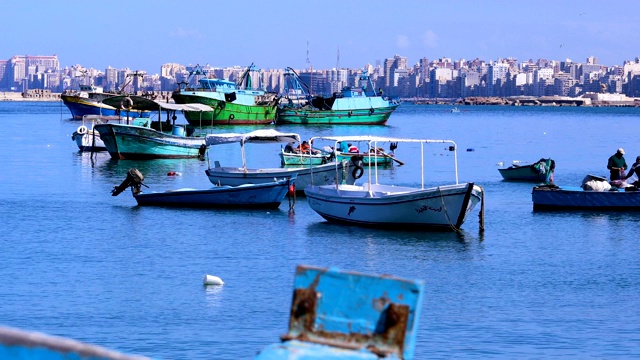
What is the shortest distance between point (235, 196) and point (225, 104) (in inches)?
2611

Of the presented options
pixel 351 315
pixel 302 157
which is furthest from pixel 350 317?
pixel 302 157

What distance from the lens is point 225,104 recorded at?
96.9 meters

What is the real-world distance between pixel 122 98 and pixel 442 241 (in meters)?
33.8

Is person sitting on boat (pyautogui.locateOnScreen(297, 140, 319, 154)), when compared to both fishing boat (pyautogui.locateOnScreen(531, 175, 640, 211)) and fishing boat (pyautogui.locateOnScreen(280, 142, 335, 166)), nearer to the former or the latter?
fishing boat (pyautogui.locateOnScreen(280, 142, 335, 166))

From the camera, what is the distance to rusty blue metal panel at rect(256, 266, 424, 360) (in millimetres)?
3816

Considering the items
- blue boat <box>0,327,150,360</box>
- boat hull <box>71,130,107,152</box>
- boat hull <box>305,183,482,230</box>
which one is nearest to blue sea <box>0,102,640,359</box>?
boat hull <box>305,183,482,230</box>

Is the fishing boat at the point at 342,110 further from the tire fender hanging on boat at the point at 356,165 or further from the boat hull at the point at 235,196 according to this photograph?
the boat hull at the point at 235,196

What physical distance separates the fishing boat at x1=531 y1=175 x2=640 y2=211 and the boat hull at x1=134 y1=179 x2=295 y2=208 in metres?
7.30

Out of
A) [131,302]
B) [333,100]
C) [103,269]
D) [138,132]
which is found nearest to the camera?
[131,302]

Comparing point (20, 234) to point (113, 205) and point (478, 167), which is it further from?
point (478, 167)

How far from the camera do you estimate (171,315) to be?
635 inches

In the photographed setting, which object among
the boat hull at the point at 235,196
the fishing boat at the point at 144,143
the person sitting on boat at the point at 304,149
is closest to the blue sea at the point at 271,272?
the boat hull at the point at 235,196

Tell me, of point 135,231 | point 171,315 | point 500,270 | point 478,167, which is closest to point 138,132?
point 478,167

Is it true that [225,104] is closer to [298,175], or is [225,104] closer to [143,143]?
[143,143]
